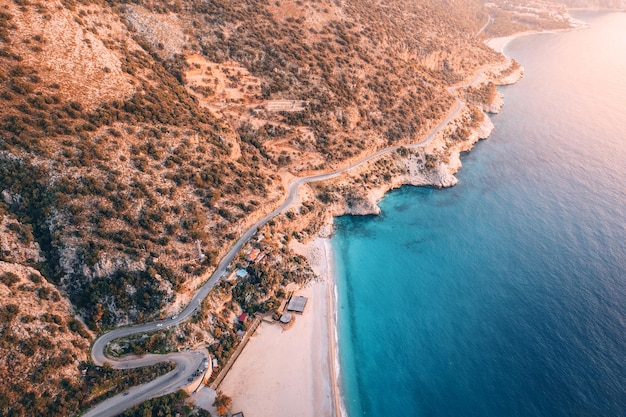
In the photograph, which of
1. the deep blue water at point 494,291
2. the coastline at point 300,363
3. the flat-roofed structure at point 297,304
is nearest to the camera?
the coastline at point 300,363

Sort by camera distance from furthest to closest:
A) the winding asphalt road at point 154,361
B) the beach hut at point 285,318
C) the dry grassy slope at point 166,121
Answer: the beach hut at point 285,318 → the dry grassy slope at point 166,121 → the winding asphalt road at point 154,361

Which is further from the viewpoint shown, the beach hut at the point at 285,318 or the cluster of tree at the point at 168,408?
the beach hut at the point at 285,318

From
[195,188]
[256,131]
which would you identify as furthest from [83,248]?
[256,131]

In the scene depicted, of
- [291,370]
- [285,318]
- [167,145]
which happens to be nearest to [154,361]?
[291,370]

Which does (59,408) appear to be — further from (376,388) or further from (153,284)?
(376,388)

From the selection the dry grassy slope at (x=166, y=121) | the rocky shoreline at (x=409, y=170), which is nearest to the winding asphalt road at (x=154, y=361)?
the dry grassy slope at (x=166, y=121)

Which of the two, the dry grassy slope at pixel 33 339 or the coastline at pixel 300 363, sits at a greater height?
the dry grassy slope at pixel 33 339

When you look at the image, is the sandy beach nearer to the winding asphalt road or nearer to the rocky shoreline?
the winding asphalt road

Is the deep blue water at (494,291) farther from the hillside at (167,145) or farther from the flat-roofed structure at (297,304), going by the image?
the hillside at (167,145)
